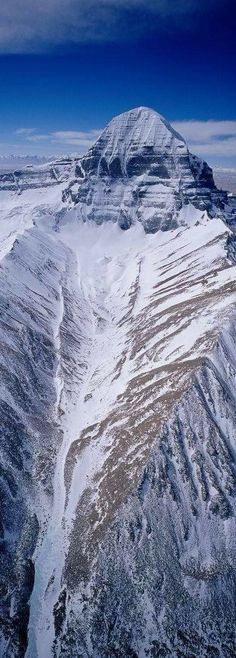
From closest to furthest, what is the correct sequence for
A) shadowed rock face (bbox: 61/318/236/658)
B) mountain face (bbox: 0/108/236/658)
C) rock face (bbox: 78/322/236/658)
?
shadowed rock face (bbox: 61/318/236/658) < rock face (bbox: 78/322/236/658) < mountain face (bbox: 0/108/236/658)

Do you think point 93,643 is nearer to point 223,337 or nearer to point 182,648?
point 182,648

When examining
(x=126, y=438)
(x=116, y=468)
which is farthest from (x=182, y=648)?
(x=126, y=438)

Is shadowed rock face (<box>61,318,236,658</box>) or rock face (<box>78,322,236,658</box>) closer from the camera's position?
shadowed rock face (<box>61,318,236,658</box>)

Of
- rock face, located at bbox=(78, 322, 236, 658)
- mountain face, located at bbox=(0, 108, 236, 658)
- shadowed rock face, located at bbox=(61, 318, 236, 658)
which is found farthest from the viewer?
mountain face, located at bbox=(0, 108, 236, 658)

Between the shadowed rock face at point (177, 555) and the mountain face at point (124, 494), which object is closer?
the shadowed rock face at point (177, 555)

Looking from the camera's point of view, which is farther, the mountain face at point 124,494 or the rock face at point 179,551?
the mountain face at point 124,494

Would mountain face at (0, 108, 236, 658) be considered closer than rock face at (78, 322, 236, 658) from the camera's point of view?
No

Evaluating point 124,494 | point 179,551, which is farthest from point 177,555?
point 124,494

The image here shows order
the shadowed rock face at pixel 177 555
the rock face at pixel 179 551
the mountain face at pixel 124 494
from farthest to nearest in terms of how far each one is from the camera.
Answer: the mountain face at pixel 124 494 < the rock face at pixel 179 551 < the shadowed rock face at pixel 177 555

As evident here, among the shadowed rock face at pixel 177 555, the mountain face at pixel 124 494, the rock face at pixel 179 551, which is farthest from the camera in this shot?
the mountain face at pixel 124 494

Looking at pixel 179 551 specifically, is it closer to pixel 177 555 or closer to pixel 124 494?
pixel 177 555

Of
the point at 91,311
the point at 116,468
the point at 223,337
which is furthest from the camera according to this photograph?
the point at 91,311
